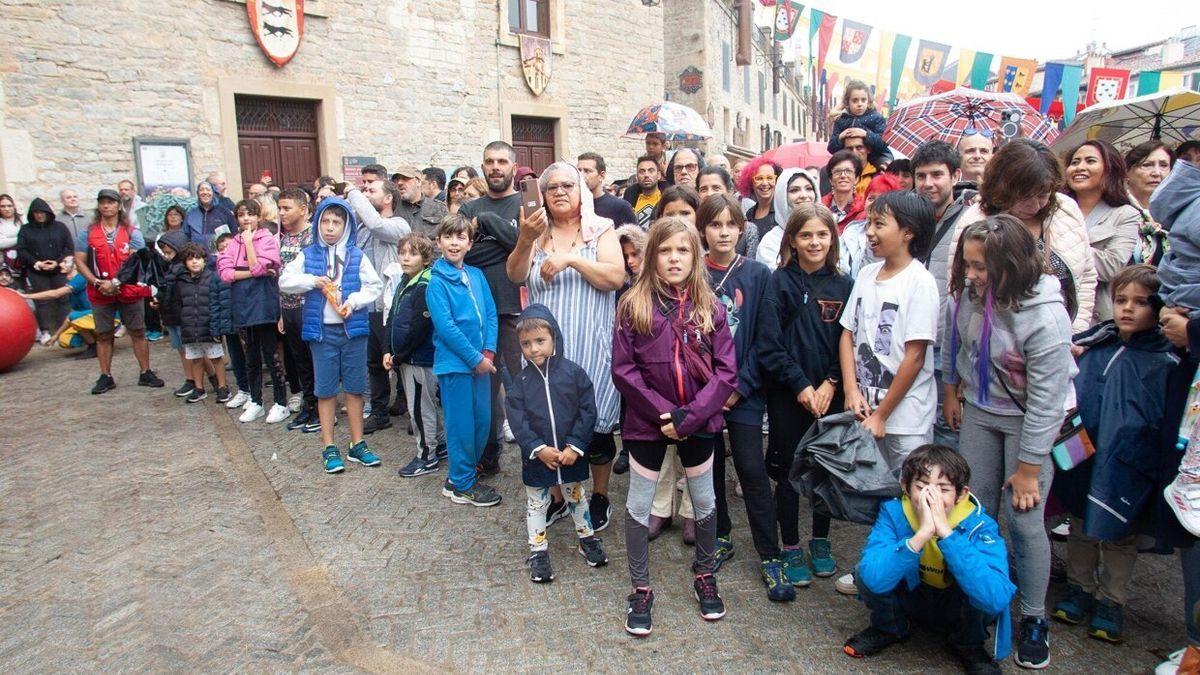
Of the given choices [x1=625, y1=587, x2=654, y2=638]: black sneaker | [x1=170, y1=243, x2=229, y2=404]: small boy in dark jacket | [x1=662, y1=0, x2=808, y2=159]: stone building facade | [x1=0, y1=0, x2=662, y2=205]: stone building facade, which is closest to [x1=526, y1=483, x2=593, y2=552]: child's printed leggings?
[x1=625, y1=587, x2=654, y2=638]: black sneaker

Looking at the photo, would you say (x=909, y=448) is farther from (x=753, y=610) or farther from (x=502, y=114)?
(x=502, y=114)

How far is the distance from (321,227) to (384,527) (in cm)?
227

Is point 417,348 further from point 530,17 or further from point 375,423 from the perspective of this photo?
point 530,17

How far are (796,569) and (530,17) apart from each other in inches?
562

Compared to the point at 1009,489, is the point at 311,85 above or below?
above

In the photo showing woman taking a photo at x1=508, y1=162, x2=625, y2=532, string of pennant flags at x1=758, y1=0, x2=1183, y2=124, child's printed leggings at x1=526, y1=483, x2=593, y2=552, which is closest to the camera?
child's printed leggings at x1=526, y1=483, x2=593, y2=552

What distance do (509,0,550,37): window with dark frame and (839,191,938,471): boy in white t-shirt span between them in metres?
13.3

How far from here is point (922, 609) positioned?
2.97 metres

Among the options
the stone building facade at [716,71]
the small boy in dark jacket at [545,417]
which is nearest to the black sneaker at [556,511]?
the small boy in dark jacket at [545,417]

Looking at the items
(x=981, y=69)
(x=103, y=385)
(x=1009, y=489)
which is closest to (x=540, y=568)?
(x=1009, y=489)

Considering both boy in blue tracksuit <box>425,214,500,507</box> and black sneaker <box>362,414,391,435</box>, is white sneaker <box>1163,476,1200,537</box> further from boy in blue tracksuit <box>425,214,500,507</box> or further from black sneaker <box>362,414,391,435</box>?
black sneaker <box>362,414,391,435</box>

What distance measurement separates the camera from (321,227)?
5.23 meters

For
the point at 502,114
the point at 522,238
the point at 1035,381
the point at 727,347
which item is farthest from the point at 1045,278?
the point at 502,114

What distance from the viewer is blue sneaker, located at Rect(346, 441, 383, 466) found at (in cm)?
534
